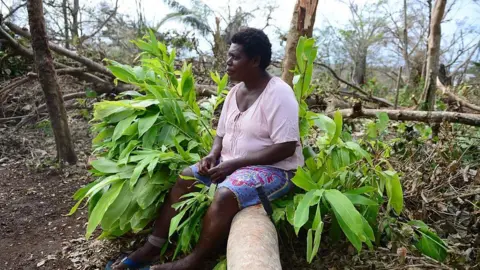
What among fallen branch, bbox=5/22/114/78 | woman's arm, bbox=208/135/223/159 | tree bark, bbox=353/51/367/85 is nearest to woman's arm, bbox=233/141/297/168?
woman's arm, bbox=208/135/223/159

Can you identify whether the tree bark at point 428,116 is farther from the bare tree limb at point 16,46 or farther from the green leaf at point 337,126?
the bare tree limb at point 16,46

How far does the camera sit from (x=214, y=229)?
191cm

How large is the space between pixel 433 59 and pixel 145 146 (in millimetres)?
3669

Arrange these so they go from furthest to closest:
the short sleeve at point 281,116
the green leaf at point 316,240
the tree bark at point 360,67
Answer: the tree bark at point 360,67 < the short sleeve at point 281,116 < the green leaf at point 316,240

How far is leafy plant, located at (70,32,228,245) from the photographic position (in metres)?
2.15

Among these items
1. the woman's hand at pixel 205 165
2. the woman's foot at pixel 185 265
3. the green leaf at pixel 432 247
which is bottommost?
the woman's foot at pixel 185 265

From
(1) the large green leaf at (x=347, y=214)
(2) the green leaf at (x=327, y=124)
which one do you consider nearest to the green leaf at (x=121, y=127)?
(2) the green leaf at (x=327, y=124)

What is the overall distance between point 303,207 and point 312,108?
3574 mm

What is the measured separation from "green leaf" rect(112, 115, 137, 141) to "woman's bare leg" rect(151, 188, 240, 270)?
0.93 metres

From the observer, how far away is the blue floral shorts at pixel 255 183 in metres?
1.92

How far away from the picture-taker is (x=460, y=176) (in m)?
2.60

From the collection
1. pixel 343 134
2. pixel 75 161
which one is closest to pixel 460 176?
pixel 343 134

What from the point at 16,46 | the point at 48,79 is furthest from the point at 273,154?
the point at 16,46

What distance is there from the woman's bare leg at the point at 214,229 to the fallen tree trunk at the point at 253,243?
58 mm
